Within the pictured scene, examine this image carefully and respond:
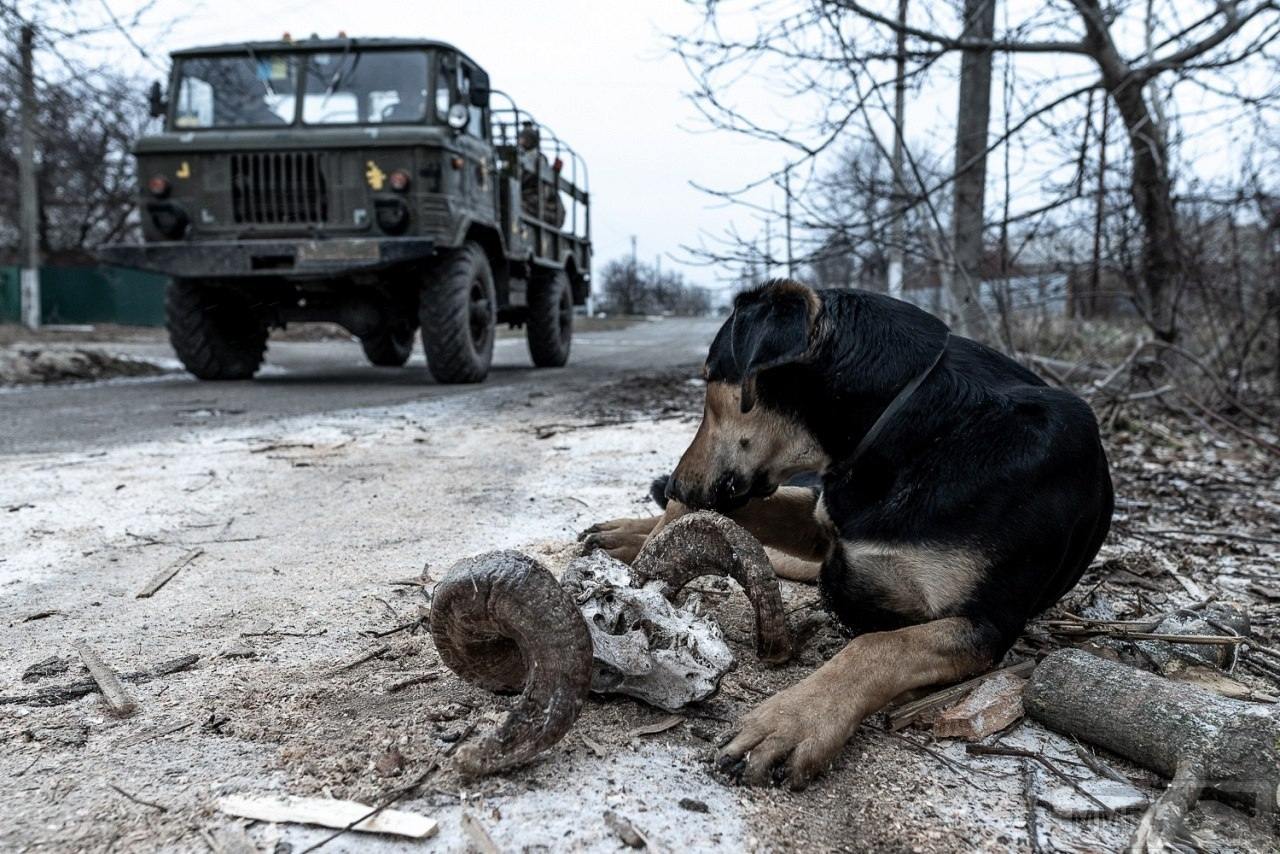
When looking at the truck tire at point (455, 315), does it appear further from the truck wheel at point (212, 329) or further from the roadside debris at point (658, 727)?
the roadside debris at point (658, 727)

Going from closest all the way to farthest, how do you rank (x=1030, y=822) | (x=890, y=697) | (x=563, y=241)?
(x=1030, y=822), (x=890, y=697), (x=563, y=241)

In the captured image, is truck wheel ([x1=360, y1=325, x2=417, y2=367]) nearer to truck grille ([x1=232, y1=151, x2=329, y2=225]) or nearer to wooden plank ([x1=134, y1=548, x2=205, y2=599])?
truck grille ([x1=232, y1=151, x2=329, y2=225])

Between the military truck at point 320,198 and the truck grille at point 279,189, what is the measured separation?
0.5 inches

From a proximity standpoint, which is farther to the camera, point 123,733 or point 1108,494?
point 1108,494

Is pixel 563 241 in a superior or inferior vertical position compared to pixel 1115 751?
superior

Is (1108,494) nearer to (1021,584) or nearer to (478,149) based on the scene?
(1021,584)

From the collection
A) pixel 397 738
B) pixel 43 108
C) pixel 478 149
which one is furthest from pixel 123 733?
pixel 43 108

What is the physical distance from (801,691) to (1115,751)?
0.69 meters

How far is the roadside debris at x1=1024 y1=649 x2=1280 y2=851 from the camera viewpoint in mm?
1715

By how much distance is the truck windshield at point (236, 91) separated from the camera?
30.1 ft

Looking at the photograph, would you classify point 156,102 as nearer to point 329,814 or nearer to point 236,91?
point 236,91

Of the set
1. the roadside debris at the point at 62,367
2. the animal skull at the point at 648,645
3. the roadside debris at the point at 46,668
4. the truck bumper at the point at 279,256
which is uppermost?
the truck bumper at the point at 279,256

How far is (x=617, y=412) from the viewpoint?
712cm

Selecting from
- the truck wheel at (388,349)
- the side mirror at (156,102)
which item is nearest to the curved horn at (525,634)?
the side mirror at (156,102)
